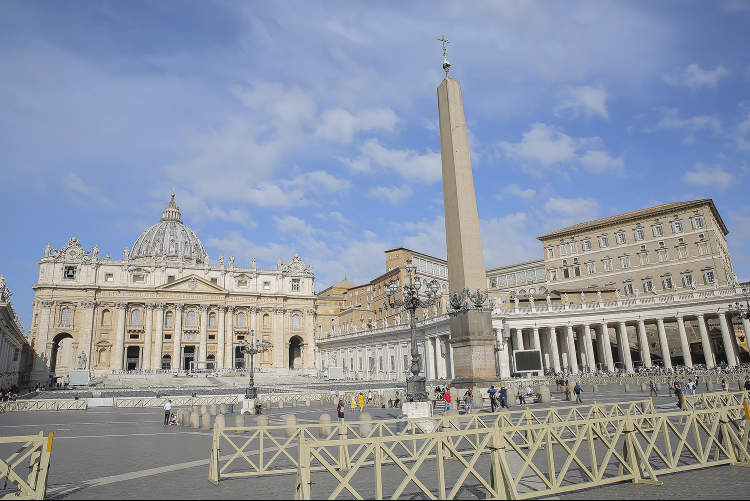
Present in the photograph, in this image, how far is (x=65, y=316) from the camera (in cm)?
6644

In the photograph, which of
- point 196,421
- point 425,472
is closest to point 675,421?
point 425,472

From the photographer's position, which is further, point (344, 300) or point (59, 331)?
point (344, 300)

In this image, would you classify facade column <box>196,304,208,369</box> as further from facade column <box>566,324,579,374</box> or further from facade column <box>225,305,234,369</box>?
facade column <box>566,324,579,374</box>

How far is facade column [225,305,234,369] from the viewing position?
73.9 m

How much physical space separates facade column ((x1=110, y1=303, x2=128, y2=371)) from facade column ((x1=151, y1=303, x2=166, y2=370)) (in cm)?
410

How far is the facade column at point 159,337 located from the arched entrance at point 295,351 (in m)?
21.0

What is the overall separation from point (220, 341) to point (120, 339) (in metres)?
13.5

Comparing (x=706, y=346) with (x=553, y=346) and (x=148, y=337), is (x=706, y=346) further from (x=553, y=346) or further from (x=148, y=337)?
(x=148, y=337)

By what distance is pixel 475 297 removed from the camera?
57.7 feet

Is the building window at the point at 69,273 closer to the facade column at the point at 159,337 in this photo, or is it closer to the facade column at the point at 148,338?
the facade column at the point at 148,338

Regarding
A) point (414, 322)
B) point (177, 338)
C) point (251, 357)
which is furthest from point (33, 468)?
point (177, 338)

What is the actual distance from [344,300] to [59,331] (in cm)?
4282

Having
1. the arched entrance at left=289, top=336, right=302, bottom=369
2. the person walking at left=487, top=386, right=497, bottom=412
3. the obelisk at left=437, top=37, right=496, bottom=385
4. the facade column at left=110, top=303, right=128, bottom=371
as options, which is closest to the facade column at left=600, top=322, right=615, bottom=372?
the obelisk at left=437, top=37, right=496, bottom=385

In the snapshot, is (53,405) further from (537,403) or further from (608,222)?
(608,222)
